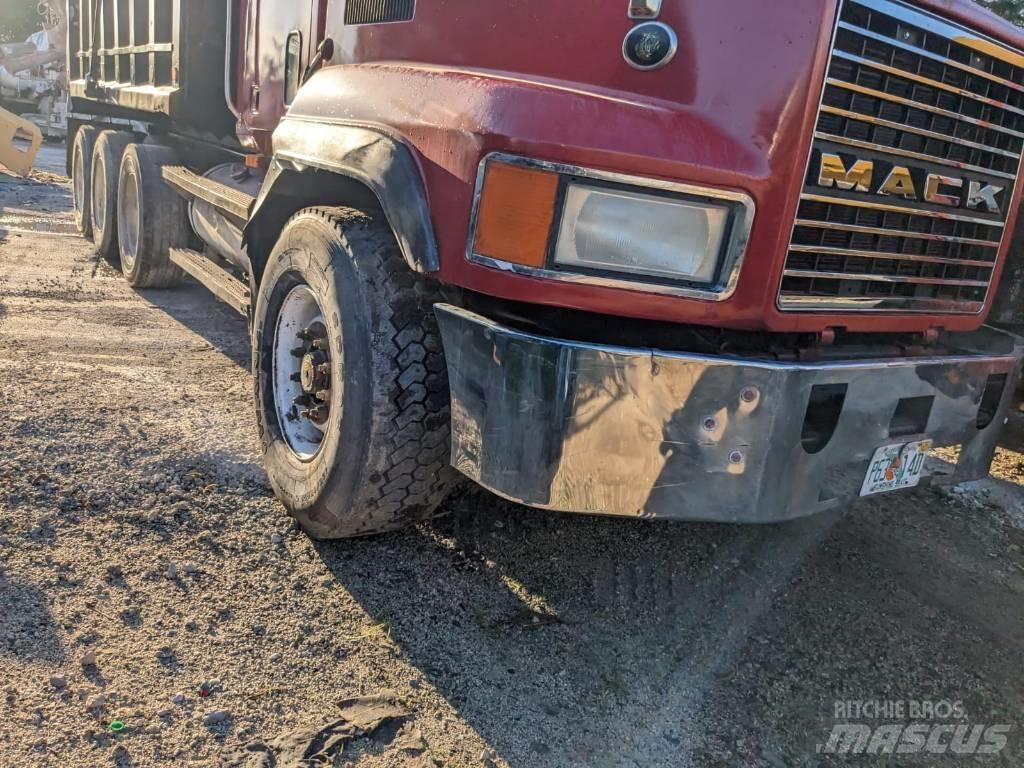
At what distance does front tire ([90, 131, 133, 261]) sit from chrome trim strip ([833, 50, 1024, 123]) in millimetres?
6645

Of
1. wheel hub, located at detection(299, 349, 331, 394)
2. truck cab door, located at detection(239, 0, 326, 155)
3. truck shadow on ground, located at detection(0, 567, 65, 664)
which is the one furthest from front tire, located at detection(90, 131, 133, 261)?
truck shadow on ground, located at detection(0, 567, 65, 664)

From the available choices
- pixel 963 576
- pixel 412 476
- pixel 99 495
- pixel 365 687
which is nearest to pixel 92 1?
pixel 99 495

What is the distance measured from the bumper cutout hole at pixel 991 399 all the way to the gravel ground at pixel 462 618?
0.72m

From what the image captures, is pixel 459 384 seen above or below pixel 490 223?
below

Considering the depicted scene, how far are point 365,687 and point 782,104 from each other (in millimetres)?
2112

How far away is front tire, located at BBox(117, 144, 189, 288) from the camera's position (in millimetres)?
6566

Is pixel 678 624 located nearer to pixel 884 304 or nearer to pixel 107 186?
pixel 884 304

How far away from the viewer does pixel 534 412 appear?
7.77 ft

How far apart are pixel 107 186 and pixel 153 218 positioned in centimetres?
127

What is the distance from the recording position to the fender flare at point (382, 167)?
8.32 feet

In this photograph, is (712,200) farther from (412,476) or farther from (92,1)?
(92,1)

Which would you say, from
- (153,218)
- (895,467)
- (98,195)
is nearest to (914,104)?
(895,467)

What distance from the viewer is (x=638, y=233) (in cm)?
236

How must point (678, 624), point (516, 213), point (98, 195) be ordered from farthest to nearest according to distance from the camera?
point (98, 195) < point (678, 624) < point (516, 213)
